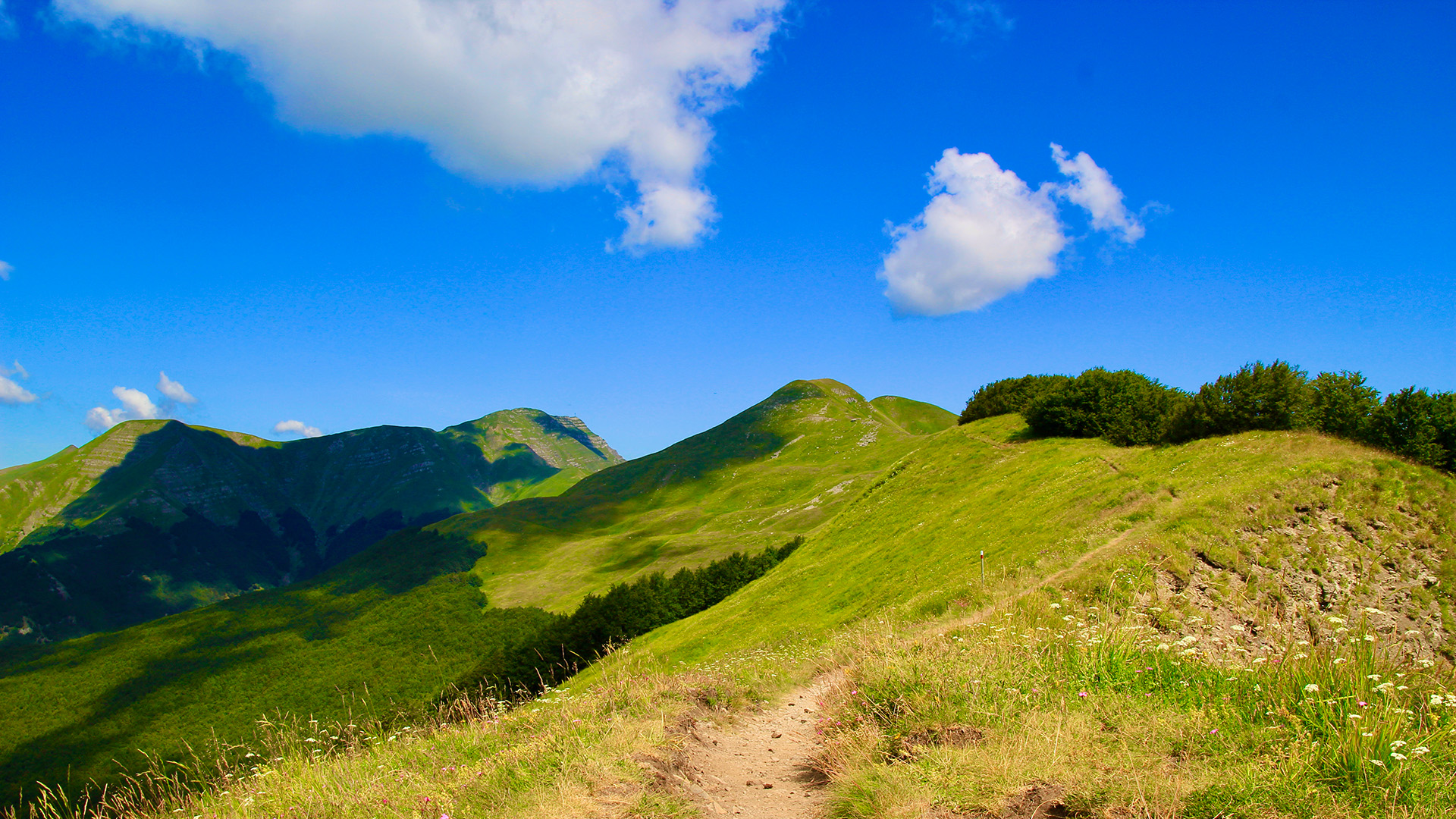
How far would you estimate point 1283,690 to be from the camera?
6.85m

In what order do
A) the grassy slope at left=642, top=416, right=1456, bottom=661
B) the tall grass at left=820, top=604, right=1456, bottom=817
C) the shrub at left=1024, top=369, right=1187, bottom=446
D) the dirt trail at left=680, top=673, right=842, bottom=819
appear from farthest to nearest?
the shrub at left=1024, top=369, right=1187, bottom=446 → the grassy slope at left=642, top=416, right=1456, bottom=661 → the dirt trail at left=680, top=673, right=842, bottom=819 → the tall grass at left=820, top=604, right=1456, bottom=817

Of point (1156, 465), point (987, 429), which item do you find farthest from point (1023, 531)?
point (987, 429)

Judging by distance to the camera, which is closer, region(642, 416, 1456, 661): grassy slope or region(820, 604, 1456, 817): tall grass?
region(820, 604, 1456, 817): tall grass

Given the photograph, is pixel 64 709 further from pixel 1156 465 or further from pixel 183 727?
pixel 1156 465

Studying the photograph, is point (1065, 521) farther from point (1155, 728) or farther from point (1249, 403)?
point (1155, 728)

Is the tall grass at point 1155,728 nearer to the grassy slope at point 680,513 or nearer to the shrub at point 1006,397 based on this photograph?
the shrub at point 1006,397

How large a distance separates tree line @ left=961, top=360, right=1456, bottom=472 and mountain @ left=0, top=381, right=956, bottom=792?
32.6m

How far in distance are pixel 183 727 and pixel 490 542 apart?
6359 cm

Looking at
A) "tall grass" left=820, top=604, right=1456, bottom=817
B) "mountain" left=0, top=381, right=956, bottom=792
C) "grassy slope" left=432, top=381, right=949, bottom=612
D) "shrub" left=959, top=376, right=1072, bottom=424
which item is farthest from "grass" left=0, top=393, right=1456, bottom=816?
"grassy slope" left=432, top=381, right=949, bottom=612

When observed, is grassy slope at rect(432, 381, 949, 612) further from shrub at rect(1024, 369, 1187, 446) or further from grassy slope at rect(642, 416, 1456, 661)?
shrub at rect(1024, 369, 1187, 446)

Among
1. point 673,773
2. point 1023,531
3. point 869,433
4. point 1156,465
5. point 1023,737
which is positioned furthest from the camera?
point 869,433

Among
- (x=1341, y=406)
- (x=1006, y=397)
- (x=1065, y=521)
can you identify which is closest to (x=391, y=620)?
(x=1006, y=397)

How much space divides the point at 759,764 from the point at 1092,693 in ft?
14.4

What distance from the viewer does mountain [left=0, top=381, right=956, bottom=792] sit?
9369 centimetres
